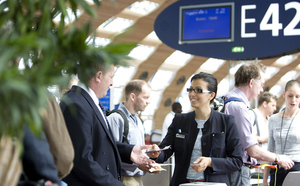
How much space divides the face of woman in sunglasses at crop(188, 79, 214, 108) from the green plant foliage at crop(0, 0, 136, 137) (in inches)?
82.8

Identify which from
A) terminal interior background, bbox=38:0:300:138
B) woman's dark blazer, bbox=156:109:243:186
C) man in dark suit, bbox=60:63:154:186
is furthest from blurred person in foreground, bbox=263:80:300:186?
terminal interior background, bbox=38:0:300:138

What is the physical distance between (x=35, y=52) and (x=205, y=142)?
2.24 meters

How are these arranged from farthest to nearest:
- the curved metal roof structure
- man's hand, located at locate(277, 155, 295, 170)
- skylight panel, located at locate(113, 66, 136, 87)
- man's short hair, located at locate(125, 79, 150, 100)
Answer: skylight panel, located at locate(113, 66, 136, 87) < the curved metal roof structure < man's short hair, located at locate(125, 79, 150, 100) < man's hand, located at locate(277, 155, 295, 170)

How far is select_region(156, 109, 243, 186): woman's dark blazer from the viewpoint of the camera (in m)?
3.30

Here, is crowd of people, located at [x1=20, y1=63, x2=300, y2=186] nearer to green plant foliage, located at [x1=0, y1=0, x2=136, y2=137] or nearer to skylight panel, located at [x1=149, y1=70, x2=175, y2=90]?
green plant foliage, located at [x1=0, y1=0, x2=136, y2=137]

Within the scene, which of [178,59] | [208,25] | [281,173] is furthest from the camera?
[178,59]

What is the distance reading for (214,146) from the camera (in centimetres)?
331

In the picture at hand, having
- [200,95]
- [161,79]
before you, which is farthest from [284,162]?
[161,79]

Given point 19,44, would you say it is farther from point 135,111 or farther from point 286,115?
point 286,115

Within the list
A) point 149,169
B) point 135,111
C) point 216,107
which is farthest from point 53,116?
point 135,111

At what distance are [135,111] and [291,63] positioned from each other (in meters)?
28.7

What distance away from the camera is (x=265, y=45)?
26.8 ft

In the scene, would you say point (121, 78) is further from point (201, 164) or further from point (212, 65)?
point (201, 164)

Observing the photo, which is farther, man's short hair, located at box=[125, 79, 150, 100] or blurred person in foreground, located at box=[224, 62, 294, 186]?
man's short hair, located at box=[125, 79, 150, 100]
